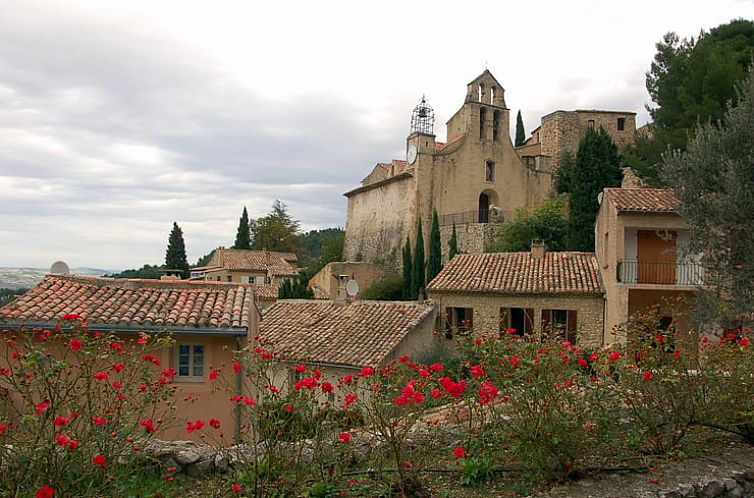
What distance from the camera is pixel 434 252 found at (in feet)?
113

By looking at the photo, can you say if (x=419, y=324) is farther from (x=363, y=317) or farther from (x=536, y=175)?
(x=536, y=175)

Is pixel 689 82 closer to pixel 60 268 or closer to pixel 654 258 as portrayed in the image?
pixel 654 258

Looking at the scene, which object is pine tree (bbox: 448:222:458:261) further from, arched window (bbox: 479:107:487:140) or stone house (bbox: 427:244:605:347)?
stone house (bbox: 427:244:605:347)

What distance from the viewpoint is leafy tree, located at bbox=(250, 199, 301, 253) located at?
216 feet

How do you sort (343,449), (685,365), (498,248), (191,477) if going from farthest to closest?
(498,248), (685,365), (191,477), (343,449)

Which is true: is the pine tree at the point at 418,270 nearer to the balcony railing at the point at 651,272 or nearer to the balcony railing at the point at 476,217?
the balcony railing at the point at 476,217

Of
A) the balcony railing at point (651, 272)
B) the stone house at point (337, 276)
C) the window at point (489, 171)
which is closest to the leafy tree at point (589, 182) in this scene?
the window at point (489, 171)

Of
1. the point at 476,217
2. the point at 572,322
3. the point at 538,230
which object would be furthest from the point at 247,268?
the point at 572,322

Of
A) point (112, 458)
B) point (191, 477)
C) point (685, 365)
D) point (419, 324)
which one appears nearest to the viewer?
point (112, 458)

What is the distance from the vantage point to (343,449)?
567cm

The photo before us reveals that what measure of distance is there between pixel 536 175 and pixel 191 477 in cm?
3784

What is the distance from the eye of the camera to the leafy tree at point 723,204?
14.5 m

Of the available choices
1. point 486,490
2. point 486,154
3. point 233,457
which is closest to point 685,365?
point 486,490

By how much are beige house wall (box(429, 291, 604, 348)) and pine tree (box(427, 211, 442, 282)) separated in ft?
34.8
